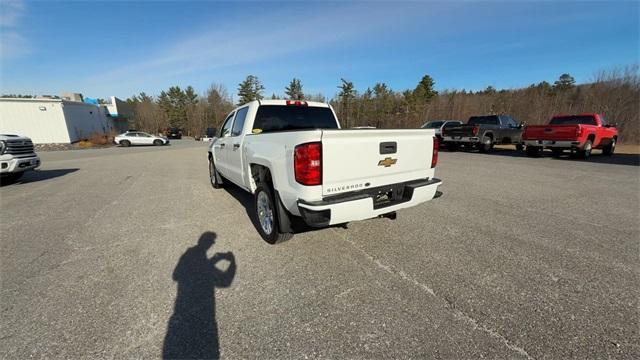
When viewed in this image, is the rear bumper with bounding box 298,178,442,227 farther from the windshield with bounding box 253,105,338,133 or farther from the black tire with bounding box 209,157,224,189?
the black tire with bounding box 209,157,224,189

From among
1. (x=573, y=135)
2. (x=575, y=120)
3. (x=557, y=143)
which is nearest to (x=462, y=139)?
(x=557, y=143)

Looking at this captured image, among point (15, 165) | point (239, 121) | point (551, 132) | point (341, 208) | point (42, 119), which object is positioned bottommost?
point (341, 208)

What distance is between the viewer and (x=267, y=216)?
3.61 meters

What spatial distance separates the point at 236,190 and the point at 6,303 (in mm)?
4586

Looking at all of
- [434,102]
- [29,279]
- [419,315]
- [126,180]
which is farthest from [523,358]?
[434,102]

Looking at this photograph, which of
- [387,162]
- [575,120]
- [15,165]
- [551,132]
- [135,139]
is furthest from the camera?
[135,139]

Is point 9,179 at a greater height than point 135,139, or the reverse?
point 135,139

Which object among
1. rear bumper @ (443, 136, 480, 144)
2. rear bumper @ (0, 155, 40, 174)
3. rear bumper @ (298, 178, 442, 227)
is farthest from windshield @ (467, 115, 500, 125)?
rear bumper @ (0, 155, 40, 174)

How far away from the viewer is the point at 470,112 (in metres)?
32.6

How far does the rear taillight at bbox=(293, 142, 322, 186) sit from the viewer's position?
2582 mm

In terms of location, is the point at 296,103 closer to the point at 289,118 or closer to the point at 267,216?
the point at 289,118

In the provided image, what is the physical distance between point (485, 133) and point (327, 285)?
15.2 m

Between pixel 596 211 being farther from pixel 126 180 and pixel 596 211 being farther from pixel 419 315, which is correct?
pixel 126 180

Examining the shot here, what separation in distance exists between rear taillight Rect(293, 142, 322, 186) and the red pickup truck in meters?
12.7
